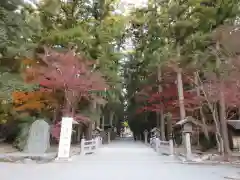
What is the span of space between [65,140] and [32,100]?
6.31 metres

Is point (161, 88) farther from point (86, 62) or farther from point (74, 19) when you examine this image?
point (74, 19)

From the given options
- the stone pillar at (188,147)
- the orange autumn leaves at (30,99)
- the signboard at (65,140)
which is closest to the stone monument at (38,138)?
the signboard at (65,140)

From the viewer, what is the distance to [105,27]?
19062 millimetres

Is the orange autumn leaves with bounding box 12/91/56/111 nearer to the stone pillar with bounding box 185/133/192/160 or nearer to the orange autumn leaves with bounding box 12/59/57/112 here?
the orange autumn leaves with bounding box 12/59/57/112

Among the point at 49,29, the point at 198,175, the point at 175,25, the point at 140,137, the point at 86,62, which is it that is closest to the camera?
the point at 198,175

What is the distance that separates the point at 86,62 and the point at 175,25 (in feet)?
21.7

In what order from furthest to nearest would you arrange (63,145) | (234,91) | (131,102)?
(131,102)
(234,91)
(63,145)

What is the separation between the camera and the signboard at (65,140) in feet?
35.0

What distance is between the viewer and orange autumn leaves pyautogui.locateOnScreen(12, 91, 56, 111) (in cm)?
1548

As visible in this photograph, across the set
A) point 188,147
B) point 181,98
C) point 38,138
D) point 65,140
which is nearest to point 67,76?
point 38,138

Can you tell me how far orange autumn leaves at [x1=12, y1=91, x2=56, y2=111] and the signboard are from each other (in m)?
5.76

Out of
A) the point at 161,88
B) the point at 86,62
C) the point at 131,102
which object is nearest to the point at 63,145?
the point at 86,62

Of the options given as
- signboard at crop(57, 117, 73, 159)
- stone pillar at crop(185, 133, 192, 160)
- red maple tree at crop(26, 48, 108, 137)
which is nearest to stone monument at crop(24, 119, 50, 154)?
signboard at crop(57, 117, 73, 159)

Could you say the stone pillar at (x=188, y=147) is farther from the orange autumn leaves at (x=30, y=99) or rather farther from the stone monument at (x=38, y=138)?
the orange autumn leaves at (x=30, y=99)
